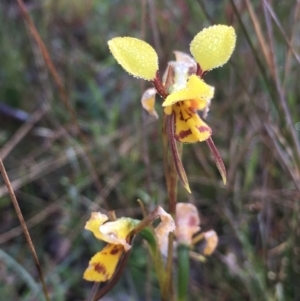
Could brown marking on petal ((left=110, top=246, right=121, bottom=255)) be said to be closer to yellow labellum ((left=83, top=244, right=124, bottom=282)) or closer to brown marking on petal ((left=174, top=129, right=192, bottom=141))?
yellow labellum ((left=83, top=244, right=124, bottom=282))

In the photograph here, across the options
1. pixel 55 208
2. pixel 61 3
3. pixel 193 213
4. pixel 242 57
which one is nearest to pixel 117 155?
pixel 55 208

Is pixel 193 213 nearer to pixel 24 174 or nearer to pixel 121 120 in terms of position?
pixel 24 174

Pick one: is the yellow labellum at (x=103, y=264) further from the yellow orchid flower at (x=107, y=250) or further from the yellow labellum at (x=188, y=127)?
the yellow labellum at (x=188, y=127)

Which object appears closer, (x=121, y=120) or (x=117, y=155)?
(x=117, y=155)

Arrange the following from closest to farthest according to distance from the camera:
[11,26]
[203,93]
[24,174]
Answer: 1. [203,93]
2. [24,174]
3. [11,26]

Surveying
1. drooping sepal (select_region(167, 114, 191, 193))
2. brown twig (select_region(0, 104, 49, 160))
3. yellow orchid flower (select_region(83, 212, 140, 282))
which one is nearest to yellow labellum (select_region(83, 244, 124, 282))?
yellow orchid flower (select_region(83, 212, 140, 282))

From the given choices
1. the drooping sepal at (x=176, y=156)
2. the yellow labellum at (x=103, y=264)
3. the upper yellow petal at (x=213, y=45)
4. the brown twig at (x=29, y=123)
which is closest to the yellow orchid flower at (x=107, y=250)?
the yellow labellum at (x=103, y=264)

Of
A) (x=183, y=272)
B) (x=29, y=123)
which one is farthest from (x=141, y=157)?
(x=183, y=272)
